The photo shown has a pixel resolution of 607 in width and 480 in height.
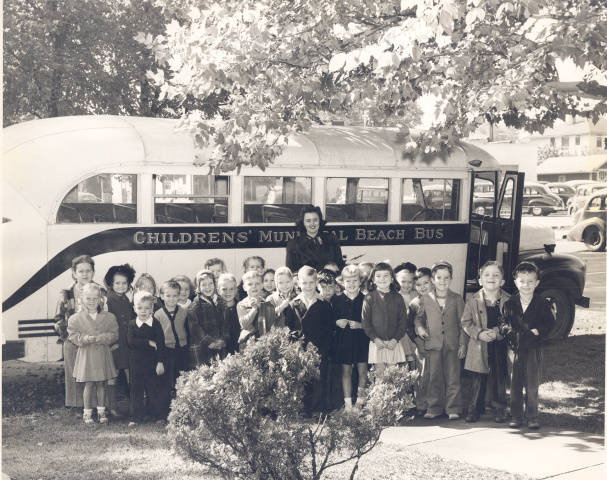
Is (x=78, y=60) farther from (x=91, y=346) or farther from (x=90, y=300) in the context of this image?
(x=91, y=346)

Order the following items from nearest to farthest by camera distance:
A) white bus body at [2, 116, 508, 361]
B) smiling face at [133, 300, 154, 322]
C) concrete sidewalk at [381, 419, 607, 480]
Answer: concrete sidewalk at [381, 419, 607, 480] < smiling face at [133, 300, 154, 322] < white bus body at [2, 116, 508, 361]

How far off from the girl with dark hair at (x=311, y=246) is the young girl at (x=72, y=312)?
6.82 feet

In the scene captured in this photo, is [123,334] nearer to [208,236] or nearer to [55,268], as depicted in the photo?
[55,268]

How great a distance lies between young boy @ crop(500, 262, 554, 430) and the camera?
6.48 meters

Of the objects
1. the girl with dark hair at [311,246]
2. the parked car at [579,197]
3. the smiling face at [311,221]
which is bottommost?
the girl with dark hair at [311,246]

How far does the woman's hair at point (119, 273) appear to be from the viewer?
7.27 meters

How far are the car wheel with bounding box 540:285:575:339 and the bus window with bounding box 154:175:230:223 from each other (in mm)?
4951

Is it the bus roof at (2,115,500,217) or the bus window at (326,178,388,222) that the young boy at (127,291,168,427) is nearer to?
the bus roof at (2,115,500,217)

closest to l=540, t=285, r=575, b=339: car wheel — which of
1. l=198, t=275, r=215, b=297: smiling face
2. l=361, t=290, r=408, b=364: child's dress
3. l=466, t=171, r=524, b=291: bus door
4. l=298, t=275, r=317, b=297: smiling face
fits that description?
l=466, t=171, r=524, b=291: bus door

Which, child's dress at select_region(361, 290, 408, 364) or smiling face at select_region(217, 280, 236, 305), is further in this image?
child's dress at select_region(361, 290, 408, 364)

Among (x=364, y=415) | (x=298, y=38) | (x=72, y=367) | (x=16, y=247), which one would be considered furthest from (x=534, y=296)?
(x=16, y=247)

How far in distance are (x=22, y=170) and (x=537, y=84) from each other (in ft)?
17.1

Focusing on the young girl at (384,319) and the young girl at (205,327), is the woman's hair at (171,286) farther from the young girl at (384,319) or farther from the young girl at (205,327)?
the young girl at (384,319)

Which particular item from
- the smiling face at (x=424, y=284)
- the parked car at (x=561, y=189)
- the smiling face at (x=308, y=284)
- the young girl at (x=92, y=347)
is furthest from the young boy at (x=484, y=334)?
the parked car at (x=561, y=189)
